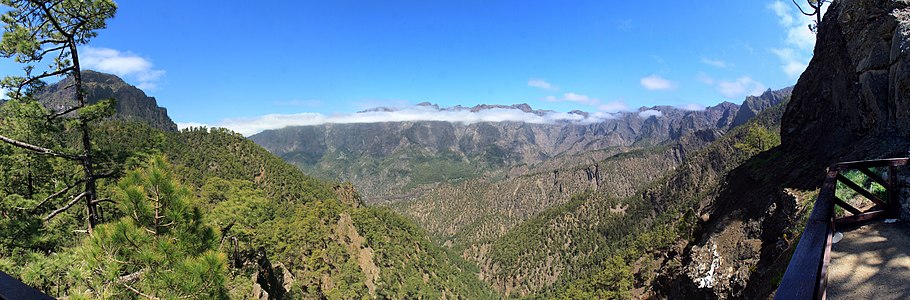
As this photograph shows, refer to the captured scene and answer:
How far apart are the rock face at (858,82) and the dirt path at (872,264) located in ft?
28.3

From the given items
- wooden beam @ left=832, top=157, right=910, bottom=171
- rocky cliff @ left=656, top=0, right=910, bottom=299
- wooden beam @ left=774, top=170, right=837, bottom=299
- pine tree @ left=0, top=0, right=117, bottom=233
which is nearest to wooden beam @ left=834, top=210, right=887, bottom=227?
wooden beam @ left=832, top=157, right=910, bottom=171

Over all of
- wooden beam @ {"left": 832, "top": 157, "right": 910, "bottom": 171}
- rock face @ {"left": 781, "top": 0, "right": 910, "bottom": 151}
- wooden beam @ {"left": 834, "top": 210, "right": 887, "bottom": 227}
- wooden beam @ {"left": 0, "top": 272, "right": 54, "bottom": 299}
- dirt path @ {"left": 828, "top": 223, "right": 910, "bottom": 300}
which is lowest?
dirt path @ {"left": 828, "top": 223, "right": 910, "bottom": 300}

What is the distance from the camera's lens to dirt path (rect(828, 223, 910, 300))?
5.11 m

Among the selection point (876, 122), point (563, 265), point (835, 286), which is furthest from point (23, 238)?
point (563, 265)

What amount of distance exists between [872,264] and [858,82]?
54.2ft

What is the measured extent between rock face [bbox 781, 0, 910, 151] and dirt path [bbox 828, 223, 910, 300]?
8.63 metres

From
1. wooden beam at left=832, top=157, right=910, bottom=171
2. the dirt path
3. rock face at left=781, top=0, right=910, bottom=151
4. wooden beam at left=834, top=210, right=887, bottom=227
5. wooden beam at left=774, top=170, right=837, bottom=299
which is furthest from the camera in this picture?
rock face at left=781, top=0, right=910, bottom=151

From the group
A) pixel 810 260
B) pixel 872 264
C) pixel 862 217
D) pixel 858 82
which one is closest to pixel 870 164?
pixel 872 264

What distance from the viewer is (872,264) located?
18.3 ft

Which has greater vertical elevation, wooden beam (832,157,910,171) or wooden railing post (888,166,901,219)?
wooden beam (832,157,910,171)

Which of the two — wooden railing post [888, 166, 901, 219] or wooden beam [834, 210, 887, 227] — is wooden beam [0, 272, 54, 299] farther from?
wooden railing post [888, 166, 901, 219]

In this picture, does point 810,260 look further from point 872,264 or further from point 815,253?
point 872,264

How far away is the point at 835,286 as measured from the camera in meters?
5.37

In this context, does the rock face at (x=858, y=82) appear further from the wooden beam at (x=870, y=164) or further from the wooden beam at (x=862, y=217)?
the wooden beam at (x=870, y=164)
